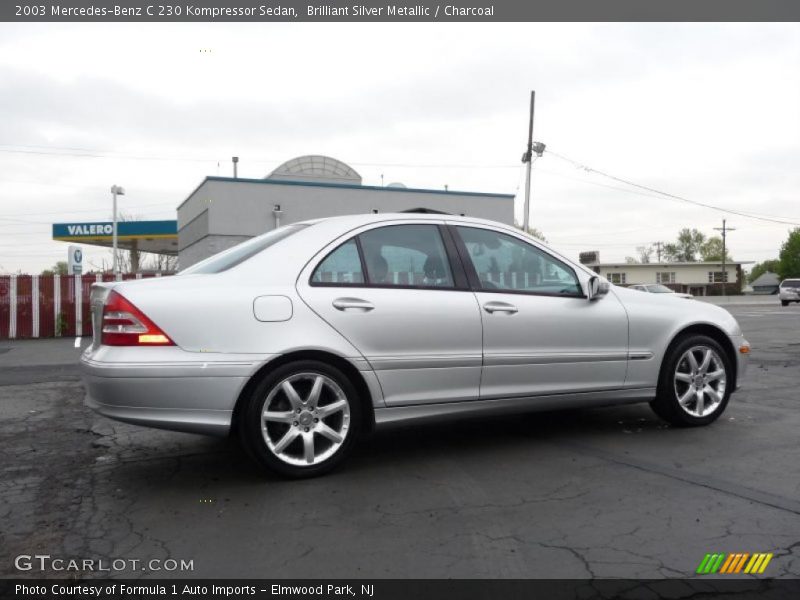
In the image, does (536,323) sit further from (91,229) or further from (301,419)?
(91,229)

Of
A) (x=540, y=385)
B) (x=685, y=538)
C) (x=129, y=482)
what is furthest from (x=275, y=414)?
(x=685, y=538)

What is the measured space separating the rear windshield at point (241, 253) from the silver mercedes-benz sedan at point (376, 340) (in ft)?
0.05

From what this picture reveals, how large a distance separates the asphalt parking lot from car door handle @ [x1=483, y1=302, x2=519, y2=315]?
96 cm

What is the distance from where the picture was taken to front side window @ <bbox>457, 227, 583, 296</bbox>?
14.8 ft

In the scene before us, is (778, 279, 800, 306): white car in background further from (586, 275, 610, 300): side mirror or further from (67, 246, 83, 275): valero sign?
(586, 275, 610, 300): side mirror

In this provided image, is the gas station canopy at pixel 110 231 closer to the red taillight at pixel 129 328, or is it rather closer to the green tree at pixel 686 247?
the red taillight at pixel 129 328

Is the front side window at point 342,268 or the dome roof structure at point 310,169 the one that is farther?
the dome roof structure at point 310,169

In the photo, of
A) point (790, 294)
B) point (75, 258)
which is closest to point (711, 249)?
point (790, 294)

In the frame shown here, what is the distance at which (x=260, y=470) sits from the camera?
3.80 m

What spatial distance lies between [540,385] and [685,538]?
5.25ft

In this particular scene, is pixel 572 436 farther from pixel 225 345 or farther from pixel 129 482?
pixel 129 482
